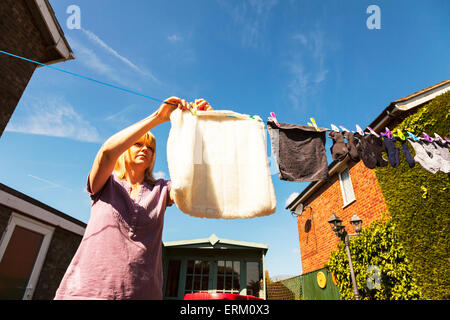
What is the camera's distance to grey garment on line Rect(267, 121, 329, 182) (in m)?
4.02

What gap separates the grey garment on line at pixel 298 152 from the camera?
402 cm

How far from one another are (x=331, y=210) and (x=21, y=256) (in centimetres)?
1011

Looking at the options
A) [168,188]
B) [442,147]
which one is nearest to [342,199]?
[442,147]

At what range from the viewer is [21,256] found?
4.74 m

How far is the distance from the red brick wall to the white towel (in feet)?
22.2

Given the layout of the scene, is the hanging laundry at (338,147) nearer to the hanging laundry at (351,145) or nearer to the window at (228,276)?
the hanging laundry at (351,145)

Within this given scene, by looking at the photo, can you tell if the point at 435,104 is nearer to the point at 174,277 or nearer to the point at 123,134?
the point at 123,134

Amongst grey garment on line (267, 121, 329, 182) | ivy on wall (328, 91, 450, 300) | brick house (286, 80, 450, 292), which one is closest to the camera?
grey garment on line (267, 121, 329, 182)

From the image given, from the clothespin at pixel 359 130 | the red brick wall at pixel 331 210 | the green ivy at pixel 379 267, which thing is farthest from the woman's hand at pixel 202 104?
the red brick wall at pixel 331 210

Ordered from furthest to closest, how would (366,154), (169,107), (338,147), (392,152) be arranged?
(392,152)
(366,154)
(338,147)
(169,107)

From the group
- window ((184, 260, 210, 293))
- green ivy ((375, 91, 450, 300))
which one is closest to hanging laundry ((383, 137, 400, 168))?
green ivy ((375, 91, 450, 300))

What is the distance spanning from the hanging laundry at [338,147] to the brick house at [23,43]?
258 inches

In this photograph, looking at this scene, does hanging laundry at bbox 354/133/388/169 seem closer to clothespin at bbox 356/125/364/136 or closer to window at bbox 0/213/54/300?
clothespin at bbox 356/125/364/136

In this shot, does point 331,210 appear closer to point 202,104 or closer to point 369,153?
point 369,153
